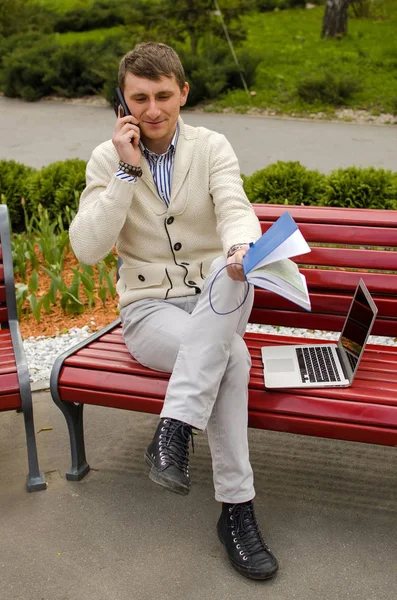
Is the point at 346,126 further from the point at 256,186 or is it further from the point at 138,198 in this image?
the point at 138,198

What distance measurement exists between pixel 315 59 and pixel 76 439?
13898mm

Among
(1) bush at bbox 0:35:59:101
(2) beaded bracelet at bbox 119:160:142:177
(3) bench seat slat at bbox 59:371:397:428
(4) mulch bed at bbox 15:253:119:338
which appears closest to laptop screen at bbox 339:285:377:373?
(3) bench seat slat at bbox 59:371:397:428

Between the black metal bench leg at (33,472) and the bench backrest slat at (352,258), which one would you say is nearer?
the black metal bench leg at (33,472)

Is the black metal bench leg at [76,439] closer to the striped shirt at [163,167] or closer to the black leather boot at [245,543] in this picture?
the black leather boot at [245,543]

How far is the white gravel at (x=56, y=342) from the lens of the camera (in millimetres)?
4381

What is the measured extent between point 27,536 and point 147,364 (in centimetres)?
77

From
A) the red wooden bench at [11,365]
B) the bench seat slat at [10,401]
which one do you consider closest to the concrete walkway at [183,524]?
the red wooden bench at [11,365]

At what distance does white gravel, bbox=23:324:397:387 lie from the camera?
172 inches

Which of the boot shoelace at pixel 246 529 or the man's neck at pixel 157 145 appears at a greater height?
the man's neck at pixel 157 145

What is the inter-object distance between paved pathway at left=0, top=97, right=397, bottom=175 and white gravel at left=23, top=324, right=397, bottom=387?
4.66 metres

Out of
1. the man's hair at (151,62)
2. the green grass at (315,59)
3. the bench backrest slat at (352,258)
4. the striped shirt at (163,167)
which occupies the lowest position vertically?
the green grass at (315,59)

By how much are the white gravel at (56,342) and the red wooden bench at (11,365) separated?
0.67 m

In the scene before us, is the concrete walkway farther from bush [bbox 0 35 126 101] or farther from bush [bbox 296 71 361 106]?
bush [bbox 0 35 126 101]

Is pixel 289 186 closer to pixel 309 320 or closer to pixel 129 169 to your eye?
pixel 309 320
